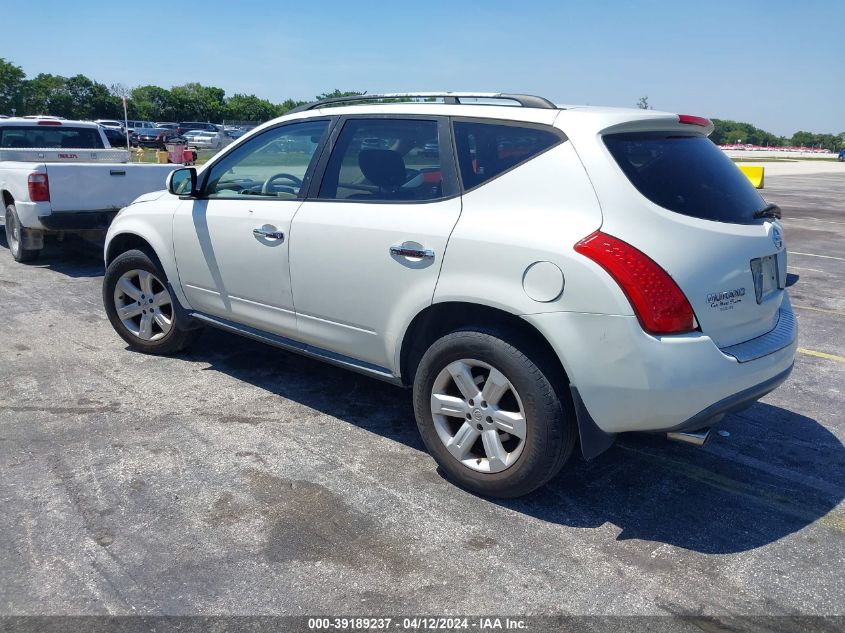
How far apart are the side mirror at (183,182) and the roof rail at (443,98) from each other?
2.66ft

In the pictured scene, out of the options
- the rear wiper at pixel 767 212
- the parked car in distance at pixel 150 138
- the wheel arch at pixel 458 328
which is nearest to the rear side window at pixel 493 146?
the wheel arch at pixel 458 328

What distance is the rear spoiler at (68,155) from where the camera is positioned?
9602mm

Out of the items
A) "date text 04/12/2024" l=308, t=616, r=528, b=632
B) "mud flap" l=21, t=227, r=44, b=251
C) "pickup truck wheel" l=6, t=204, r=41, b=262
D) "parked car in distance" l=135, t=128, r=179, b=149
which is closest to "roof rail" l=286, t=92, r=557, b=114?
"date text 04/12/2024" l=308, t=616, r=528, b=632

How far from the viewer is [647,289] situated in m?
2.99

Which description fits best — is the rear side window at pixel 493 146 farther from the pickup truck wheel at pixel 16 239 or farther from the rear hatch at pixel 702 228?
the pickup truck wheel at pixel 16 239

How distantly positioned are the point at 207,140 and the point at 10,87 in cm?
4006

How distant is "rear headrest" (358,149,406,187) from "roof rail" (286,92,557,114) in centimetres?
34

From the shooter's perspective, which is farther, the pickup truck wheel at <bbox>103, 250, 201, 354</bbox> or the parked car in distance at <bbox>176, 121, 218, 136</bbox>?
the parked car in distance at <bbox>176, 121, 218, 136</bbox>

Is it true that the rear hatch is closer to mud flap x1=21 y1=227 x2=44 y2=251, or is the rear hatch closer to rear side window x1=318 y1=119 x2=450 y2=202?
rear side window x1=318 y1=119 x2=450 y2=202

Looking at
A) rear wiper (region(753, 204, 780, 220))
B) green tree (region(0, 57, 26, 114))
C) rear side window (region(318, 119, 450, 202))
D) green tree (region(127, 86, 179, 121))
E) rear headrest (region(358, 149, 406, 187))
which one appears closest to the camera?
rear wiper (region(753, 204, 780, 220))

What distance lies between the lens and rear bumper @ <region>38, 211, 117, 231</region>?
8195 millimetres

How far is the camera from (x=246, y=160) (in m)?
4.78

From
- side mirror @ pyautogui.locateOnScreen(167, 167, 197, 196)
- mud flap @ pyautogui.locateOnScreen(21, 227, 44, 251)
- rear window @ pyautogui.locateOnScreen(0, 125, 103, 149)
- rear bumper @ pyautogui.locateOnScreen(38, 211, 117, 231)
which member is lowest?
mud flap @ pyautogui.locateOnScreen(21, 227, 44, 251)

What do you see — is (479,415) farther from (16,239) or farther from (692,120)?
(16,239)
